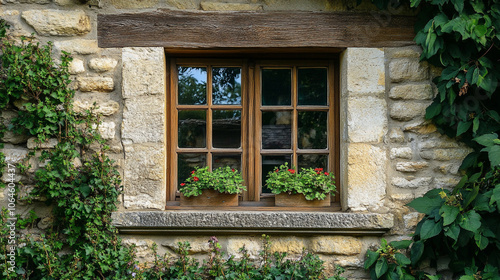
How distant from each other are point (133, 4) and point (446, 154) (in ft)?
7.94

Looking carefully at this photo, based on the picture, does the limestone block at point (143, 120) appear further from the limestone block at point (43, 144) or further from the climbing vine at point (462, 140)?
the climbing vine at point (462, 140)

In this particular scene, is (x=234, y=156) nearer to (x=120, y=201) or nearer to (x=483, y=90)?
(x=120, y=201)

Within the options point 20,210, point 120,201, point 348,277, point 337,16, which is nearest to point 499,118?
point 337,16

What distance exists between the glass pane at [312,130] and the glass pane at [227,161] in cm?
49

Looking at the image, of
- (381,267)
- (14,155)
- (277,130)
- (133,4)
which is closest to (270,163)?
(277,130)

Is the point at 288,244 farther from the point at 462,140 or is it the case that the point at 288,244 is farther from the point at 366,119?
the point at 462,140

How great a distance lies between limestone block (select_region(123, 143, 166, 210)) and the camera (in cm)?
263

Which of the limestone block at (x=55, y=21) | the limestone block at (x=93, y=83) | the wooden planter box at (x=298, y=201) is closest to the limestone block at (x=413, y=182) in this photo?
the wooden planter box at (x=298, y=201)

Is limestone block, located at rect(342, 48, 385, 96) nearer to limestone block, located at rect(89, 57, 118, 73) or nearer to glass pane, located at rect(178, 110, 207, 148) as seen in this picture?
glass pane, located at rect(178, 110, 207, 148)

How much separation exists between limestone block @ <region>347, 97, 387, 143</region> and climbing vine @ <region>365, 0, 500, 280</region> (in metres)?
0.31

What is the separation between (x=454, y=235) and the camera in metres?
2.32

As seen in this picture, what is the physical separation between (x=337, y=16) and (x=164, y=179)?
5.50 feet

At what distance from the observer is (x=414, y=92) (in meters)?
2.68

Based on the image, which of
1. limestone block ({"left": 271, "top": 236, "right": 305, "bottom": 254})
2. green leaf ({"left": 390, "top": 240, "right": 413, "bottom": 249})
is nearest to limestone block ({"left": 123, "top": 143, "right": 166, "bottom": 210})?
limestone block ({"left": 271, "top": 236, "right": 305, "bottom": 254})
